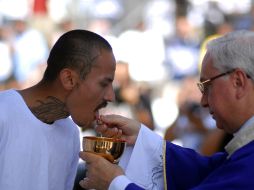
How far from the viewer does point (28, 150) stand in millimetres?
3975

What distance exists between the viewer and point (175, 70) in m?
14.7

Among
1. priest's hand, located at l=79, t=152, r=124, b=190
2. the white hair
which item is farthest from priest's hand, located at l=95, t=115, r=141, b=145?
the white hair

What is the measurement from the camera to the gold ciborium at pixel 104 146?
3936 millimetres

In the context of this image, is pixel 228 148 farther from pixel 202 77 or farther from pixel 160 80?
pixel 160 80

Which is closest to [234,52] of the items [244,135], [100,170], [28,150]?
[244,135]

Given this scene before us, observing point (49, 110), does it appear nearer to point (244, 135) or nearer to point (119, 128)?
point (119, 128)

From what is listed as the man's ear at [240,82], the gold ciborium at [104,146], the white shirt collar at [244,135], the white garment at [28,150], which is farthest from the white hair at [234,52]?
the white garment at [28,150]

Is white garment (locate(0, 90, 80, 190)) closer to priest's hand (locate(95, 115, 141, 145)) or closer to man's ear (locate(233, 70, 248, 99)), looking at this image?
priest's hand (locate(95, 115, 141, 145))

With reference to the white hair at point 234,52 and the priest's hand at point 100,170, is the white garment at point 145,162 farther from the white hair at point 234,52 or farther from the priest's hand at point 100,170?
the white hair at point 234,52

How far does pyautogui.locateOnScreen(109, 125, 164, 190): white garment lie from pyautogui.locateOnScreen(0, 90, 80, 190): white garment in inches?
19.8

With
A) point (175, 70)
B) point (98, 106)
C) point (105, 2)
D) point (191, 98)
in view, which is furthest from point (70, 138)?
point (105, 2)

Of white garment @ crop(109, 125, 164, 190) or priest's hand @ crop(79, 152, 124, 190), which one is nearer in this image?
priest's hand @ crop(79, 152, 124, 190)

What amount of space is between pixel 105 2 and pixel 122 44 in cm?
154

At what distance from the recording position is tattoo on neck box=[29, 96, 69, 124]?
4090 millimetres
